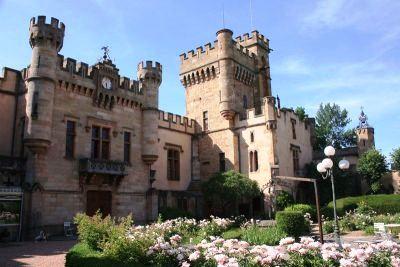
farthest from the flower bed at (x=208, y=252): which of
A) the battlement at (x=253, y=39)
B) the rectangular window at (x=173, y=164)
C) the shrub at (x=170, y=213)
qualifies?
the battlement at (x=253, y=39)

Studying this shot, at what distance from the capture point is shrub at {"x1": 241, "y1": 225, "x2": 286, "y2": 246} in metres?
17.7

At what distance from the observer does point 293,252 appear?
27.7ft

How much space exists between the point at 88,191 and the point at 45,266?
1256 centimetres

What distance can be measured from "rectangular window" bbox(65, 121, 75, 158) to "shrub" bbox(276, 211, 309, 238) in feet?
45.6

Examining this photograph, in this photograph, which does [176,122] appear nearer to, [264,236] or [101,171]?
[101,171]

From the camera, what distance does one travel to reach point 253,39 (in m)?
40.8

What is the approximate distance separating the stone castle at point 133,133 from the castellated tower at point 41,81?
0.20 ft

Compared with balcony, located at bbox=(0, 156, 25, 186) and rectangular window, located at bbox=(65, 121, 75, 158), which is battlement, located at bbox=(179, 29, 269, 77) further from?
balcony, located at bbox=(0, 156, 25, 186)

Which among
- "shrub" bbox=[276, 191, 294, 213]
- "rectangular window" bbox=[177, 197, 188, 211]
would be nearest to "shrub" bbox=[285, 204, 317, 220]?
"shrub" bbox=[276, 191, 294, 213]

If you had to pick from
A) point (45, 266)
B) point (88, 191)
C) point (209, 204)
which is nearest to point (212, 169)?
point (209, 204)

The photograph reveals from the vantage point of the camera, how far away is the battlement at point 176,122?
34.2 meters

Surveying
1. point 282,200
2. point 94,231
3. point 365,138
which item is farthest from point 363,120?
point 94,231

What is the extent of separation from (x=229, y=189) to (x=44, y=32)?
18262 mm

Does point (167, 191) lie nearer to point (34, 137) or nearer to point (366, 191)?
point (34, 137)
